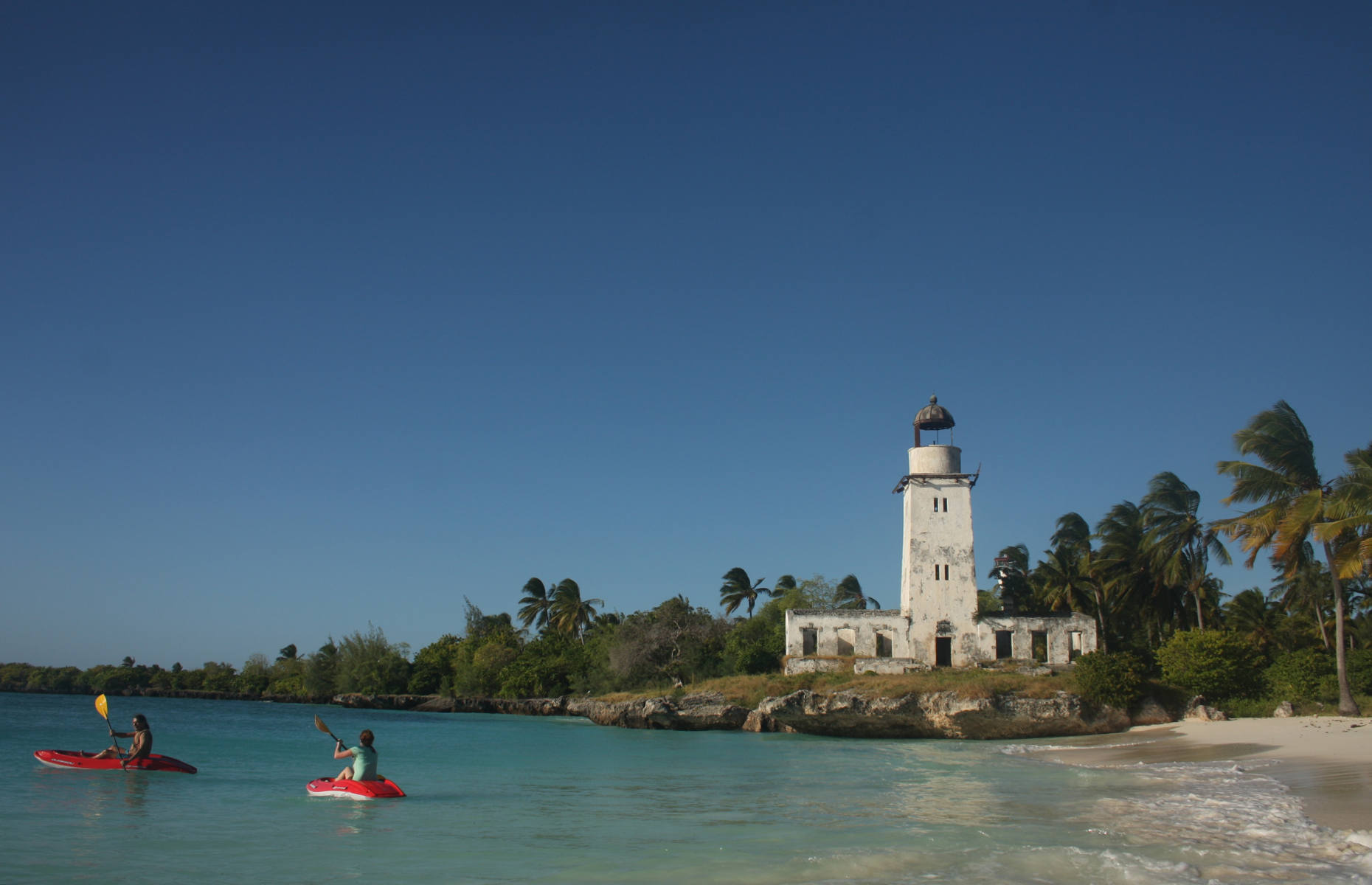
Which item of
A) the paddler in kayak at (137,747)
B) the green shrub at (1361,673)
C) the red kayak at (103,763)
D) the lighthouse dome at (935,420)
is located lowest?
the red kayak at (103,763)

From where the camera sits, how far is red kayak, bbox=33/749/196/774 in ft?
59.2

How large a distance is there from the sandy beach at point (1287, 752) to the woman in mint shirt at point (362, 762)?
589 inches

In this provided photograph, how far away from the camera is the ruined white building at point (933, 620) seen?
125 ft

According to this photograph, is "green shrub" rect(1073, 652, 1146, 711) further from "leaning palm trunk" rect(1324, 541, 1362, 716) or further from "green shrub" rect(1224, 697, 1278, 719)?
"leaning palm trunk" rect(1324, 541, 1362, 716)

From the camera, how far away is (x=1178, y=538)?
35.1 m

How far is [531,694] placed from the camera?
203ft

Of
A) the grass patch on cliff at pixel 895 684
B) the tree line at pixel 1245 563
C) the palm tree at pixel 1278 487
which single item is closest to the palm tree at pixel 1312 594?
the tree line at pixel 1245 563

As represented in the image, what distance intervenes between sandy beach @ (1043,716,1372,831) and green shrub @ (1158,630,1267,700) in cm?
185

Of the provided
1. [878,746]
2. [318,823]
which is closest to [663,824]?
[318,823]

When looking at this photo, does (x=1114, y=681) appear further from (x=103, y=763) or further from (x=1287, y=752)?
(x=103, y=763)

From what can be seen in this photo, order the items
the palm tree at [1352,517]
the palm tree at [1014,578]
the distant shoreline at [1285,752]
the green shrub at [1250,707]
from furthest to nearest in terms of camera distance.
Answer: the palm tree at [1014,578]
the green shrub at [1250,707]
the palm tree at [1352,517]
the distant shoreline at [1285,752]

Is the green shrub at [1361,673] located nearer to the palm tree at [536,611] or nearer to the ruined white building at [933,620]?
the ruined white building at [933,620]

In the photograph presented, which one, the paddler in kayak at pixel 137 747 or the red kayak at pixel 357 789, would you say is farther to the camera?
the paddler in kayak at pixel 137 747

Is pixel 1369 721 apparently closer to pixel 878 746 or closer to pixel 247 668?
pixel 878 746
